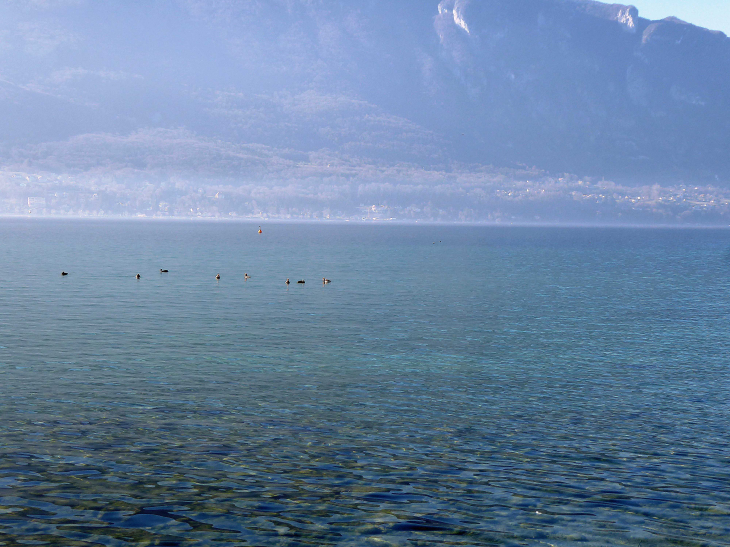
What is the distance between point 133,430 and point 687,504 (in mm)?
20623

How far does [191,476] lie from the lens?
2541 centimetres

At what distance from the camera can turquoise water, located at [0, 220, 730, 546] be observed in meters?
22.1

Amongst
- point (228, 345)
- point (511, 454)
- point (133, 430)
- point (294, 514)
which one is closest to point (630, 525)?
point (511, 454)

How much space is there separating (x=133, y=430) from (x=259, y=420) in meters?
5.25

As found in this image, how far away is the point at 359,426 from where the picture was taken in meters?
32.2

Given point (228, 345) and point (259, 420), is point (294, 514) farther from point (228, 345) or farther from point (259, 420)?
point (228, 345)

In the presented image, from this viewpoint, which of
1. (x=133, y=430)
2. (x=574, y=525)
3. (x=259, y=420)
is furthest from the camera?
(x=259, y=420)

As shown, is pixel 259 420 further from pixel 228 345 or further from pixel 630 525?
pixel 228 345

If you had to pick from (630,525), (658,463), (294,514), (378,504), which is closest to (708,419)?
(658,463)

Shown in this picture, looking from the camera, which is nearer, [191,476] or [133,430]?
[191,476]

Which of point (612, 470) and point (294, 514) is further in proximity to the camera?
point (612, 470)

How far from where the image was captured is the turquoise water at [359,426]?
22109 mm

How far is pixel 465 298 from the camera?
88.1 m

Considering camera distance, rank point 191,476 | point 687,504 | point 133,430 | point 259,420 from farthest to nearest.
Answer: point 259,420
point 133,430
point 191,476
point 687,504
